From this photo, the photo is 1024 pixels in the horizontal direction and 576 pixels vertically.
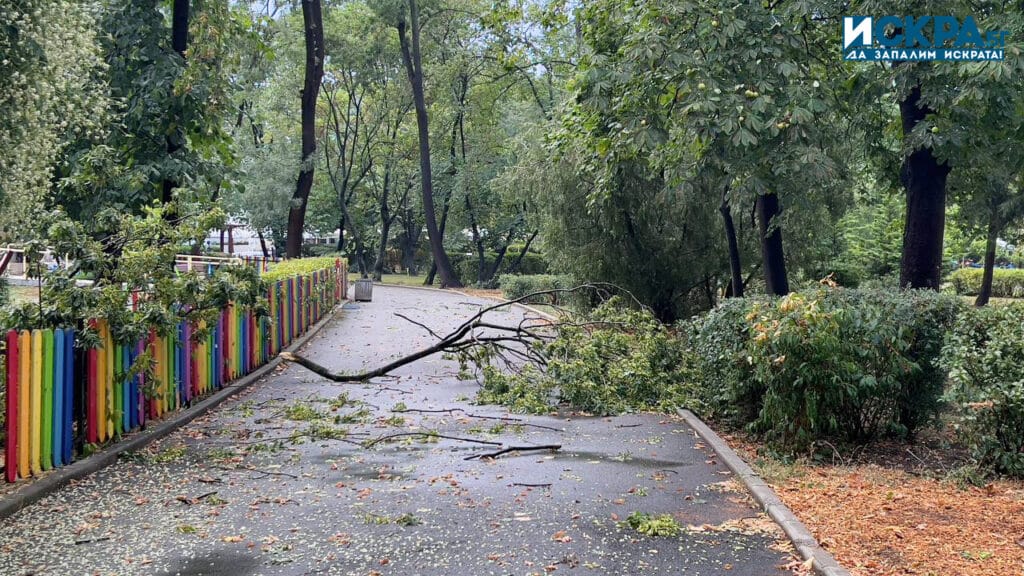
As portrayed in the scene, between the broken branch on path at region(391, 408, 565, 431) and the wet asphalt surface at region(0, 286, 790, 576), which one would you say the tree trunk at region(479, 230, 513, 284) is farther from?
the wet asphalt surface at region(0, 286, 790, 576)

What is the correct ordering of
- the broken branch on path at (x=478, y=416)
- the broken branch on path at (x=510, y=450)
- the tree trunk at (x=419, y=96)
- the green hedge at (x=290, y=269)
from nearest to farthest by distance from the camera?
the broken branch on path at (x=510, y=450)
the broken branch on path at (x=478, y=416)
the green hedge at (x=290, y=269)
the tree trunk at (x=419, y=96)

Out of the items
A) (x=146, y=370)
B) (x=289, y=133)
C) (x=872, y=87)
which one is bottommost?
(x=146, y=370)

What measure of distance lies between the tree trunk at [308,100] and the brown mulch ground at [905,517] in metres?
20.7

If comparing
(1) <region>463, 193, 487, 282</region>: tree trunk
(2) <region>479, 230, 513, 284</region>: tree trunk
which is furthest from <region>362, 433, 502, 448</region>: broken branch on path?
(2) <region>479, 230, 513, 284</region>: tree trunk

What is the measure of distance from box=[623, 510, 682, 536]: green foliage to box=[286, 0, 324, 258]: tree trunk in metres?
21.7

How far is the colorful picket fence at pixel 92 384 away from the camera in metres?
6.93

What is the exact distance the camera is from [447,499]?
6.97 m

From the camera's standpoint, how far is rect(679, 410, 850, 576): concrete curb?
5254mm

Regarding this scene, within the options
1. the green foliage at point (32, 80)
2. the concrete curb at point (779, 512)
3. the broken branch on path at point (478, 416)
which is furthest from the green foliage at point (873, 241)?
the green foliage at point (32, 80)

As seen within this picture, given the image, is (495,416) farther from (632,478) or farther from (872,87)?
(872,87)

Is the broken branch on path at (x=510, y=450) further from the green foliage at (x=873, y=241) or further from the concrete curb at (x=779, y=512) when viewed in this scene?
the green foliage at (x=873, y=241)

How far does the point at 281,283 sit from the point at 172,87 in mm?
4177

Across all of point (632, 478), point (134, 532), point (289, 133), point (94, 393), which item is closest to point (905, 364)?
point (632, 478)

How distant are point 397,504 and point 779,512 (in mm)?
2874
